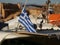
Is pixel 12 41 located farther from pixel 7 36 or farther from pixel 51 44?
pixel 51 44

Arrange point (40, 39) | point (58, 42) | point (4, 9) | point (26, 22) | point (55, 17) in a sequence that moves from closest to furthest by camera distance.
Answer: point (40, 39), point (58, 42), point (26, 22), point (55, 17), point (4, 9)

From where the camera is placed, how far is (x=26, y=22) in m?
7.18

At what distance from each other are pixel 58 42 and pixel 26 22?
12.1ft

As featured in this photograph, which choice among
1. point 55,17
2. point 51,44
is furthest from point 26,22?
point 55,17

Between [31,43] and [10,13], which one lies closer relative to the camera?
[31,43]

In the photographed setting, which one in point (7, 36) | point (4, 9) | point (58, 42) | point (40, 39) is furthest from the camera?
point (4, 9)

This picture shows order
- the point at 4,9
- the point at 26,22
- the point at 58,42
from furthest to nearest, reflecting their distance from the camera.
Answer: the point at 4,9 → the point at 26,22 → the point at 58,42

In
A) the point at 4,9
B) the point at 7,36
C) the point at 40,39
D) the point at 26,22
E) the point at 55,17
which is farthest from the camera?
the point at 4,9

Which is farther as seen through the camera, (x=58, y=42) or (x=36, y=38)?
(x=58, y=42)

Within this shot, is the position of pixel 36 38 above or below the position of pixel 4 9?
below

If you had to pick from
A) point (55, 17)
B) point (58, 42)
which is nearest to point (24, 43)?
point (58, 42)

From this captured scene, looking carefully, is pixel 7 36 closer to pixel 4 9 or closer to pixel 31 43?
pixel 31 43

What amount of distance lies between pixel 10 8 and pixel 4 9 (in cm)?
203

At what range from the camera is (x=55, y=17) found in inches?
774
